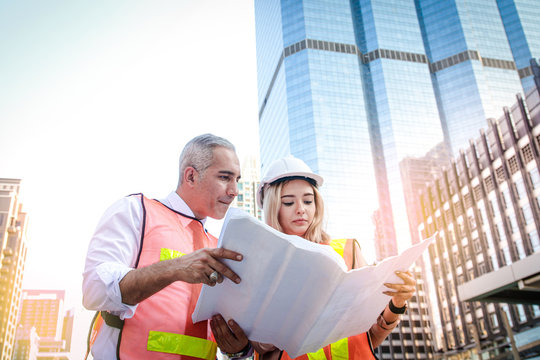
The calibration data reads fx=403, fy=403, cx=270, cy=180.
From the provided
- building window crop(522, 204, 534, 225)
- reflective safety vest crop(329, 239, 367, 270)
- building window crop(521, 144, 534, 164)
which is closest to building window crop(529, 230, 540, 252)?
building window crop(522, 204, 534, 225)

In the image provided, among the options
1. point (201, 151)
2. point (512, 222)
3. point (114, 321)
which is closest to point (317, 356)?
point (114, 321)

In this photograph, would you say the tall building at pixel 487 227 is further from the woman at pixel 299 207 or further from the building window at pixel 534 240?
the woman at pixel 299 207

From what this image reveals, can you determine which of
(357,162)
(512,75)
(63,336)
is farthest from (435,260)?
(63,336)

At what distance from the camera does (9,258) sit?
73.1 m

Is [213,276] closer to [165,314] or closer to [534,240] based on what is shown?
[165,314]

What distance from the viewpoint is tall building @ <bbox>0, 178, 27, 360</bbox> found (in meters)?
69.2

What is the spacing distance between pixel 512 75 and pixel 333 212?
60503 mm

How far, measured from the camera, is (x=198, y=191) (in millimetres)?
3002

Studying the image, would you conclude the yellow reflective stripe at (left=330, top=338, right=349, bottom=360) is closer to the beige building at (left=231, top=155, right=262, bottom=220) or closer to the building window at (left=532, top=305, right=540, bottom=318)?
the building window at (left=532, top=305, right=540, bottom=318)

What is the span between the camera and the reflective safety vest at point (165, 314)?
2.22 metres

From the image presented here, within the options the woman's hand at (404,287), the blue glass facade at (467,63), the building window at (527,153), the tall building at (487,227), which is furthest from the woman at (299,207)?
the blue glass facade at (467,63)

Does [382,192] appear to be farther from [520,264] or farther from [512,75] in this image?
[520,264]

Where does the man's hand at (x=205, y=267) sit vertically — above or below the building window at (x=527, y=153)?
below

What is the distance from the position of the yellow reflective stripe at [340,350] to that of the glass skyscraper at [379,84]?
84.1 metres
